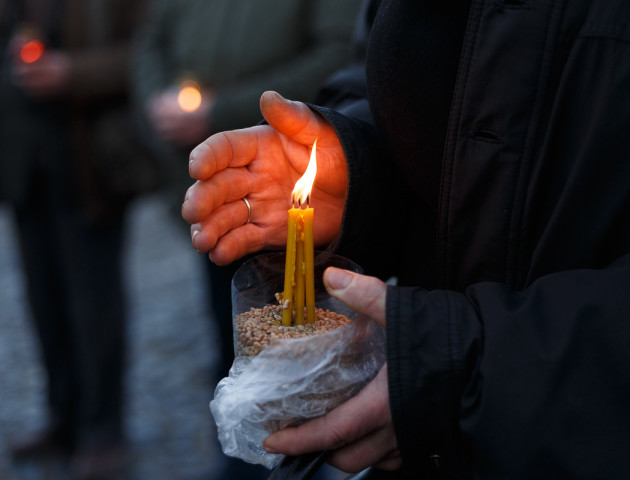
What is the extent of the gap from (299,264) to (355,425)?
0.85ft

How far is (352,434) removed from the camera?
0.99 meters

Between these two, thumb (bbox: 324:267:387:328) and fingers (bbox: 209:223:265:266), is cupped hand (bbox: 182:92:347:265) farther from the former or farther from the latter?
thumb (bbox: 324:267:387:328)

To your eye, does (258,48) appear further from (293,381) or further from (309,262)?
(293,381)

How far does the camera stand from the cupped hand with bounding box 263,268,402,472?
97cm

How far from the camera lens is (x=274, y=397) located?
Result: 37.6 inches

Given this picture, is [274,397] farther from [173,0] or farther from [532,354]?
[173,0]

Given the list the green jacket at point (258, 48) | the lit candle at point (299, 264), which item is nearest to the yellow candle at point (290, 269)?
the lit candle at point (299, 264)

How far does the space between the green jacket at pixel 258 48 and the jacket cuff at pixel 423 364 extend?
1689mm

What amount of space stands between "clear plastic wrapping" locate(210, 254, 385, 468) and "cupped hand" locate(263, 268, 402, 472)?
0.03 meters

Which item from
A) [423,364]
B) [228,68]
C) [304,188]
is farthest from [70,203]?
[423,364]

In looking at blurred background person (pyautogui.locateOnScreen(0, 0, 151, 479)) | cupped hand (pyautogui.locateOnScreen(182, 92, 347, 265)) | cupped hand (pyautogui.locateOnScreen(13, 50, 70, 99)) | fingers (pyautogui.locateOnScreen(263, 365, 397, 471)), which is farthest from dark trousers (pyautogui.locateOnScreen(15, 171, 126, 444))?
fingers (pyautogui.locateOnScreen(263, 365, 397, 471))

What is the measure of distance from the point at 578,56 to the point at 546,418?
0.54 m

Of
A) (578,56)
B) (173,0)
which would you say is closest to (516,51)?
(578,56)

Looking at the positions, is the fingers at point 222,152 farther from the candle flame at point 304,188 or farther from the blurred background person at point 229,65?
the blurred background person at point 229,65
